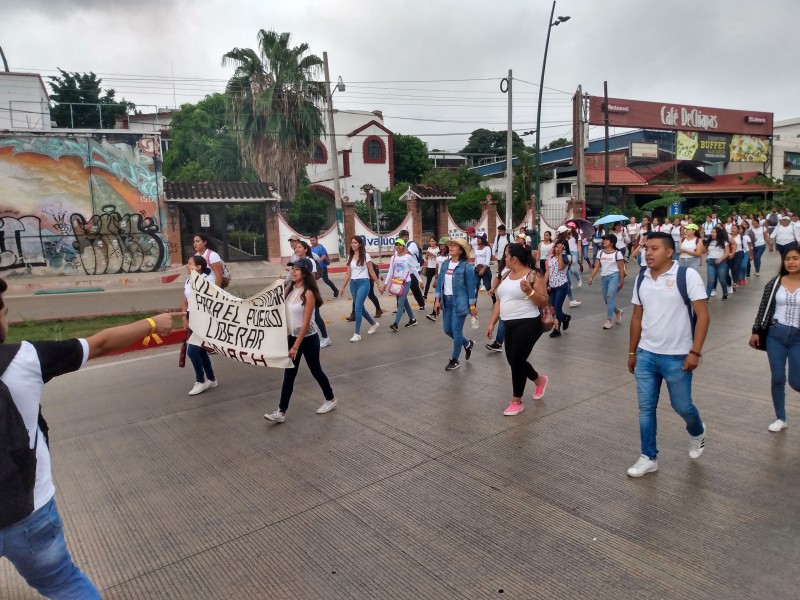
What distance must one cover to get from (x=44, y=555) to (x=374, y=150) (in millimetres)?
42934

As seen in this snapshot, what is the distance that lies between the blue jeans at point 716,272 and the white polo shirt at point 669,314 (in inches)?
349

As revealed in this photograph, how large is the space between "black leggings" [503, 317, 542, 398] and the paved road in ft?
1.47

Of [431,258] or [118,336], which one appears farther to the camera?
[431,258]

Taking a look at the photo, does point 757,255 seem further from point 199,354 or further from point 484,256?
point 199,354

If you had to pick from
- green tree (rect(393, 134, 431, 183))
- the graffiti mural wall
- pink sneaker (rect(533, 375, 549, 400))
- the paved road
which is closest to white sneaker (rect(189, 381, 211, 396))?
the paved road

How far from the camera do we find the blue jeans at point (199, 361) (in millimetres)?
6742

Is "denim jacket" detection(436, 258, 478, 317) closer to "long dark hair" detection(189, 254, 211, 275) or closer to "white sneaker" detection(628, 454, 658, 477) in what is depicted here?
"long dark hair" detection(189, 254, 211, 275)

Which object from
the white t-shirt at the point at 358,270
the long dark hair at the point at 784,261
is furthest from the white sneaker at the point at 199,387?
the long dark hair at the point at 784,261

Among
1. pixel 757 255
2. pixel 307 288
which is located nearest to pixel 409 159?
pixel 757 255

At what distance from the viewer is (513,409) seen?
18.9ft

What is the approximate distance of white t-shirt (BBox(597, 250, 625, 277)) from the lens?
32.2 ft

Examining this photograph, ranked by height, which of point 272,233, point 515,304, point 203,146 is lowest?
point 515,304

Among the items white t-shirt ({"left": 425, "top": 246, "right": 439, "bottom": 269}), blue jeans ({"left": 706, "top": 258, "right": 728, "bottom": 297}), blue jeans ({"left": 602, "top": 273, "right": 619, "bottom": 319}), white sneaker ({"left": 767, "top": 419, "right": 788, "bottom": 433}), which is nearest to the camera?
white sneaker ({"left": 767, "top": 419, "right": 788, "bottom": 433})

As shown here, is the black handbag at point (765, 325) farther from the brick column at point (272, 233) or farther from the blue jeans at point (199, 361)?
the brick column at point (272, 233)
